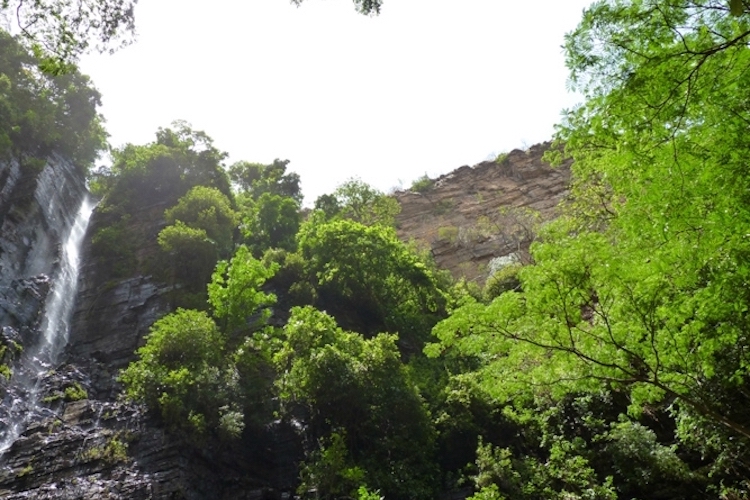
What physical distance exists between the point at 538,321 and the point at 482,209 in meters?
34.7

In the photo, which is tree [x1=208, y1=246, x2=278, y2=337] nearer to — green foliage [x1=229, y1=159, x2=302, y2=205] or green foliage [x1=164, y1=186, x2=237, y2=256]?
green foliage [x1=164, y1=186, x2=237, y2=256]

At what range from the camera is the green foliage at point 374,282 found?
21.4 meters

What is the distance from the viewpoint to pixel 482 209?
41.6 meters

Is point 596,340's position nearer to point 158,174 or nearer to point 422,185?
point 158,174

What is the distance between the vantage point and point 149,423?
1476 cm

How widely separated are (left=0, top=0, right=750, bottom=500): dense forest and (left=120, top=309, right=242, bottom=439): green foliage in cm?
6

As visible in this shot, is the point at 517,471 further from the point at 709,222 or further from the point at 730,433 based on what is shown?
the point at 709,222

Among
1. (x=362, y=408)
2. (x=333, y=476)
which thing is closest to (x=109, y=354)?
(x=362, y=408)

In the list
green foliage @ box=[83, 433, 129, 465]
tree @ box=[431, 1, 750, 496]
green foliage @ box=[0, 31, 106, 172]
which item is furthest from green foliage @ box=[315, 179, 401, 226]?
tree @ box=[431, 1, 750, 496]

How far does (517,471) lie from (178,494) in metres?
8.18

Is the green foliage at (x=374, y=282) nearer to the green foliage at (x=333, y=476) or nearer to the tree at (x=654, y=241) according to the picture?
the green foliage at (x=333, y=476)

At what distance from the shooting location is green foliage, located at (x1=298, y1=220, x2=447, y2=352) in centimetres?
2144

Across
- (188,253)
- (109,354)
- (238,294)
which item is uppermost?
(188,253)

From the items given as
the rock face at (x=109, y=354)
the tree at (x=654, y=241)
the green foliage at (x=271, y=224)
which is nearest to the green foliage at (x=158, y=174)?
the rock face at (x=109, y=354)
